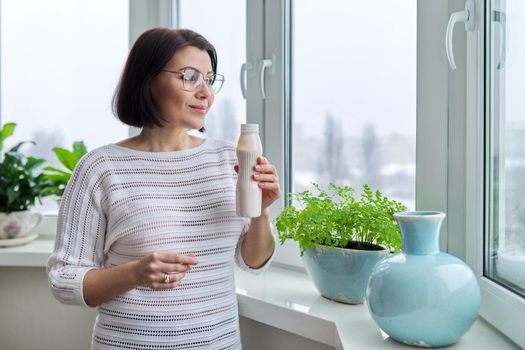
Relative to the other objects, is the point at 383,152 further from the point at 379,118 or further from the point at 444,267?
the point at 444,267

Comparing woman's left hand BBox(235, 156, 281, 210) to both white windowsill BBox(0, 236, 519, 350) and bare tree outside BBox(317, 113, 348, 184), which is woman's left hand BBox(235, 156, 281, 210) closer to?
white windowsill BBox(0, 236, 519, 350)

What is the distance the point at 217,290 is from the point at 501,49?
0.81 m

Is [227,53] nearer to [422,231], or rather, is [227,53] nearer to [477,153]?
[477,153]

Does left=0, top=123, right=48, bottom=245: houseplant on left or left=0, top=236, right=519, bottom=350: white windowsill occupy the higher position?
left=0, top=123, right=48, bottom=245: houseplant on left

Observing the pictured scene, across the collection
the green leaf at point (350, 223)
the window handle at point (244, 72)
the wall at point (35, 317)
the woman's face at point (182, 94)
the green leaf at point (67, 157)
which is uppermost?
the window handle at point (244, 72)

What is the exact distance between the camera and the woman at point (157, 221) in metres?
1.25

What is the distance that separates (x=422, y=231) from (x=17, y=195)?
161 centimetres

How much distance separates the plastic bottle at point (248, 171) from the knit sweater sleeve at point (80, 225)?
37cm

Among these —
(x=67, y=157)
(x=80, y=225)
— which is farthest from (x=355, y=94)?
(x=67, y=157)

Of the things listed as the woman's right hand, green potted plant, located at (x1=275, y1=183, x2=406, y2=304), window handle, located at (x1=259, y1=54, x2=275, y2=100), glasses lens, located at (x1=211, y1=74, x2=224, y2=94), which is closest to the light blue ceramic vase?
green potted plant, located at (x1=275, y1=183, x2=406, y2=304)

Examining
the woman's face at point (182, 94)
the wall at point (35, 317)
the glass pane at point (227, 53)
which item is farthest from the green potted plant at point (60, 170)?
the woman's face at point (182, 94)

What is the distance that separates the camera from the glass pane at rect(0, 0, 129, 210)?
92.2 inches

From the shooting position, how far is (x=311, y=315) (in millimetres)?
1256

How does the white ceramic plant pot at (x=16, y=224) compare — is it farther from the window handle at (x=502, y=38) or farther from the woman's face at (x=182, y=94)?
the window handle at (x=502, y=38)
